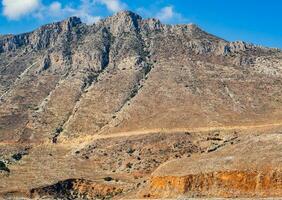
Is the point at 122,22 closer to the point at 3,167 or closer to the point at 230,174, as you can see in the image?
the point at 3,167

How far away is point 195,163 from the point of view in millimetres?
58406

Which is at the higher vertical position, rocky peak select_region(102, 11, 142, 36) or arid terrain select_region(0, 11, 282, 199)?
rocky peak select_region(102, 11, 142, 36)

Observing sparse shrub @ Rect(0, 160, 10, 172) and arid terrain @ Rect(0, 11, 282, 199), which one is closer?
arid terrain @ Rect(0, 11, 282, 199)

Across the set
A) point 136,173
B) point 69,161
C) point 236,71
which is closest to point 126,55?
point 236,71

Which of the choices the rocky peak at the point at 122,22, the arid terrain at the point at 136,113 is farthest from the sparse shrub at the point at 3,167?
the rocky peak at the point at 122,22

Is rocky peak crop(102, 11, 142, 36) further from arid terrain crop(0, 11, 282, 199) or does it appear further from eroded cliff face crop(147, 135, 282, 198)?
eroded cliff face crop(147, 135, 282, 198)

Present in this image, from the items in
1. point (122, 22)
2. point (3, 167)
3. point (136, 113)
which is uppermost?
point (122, 22)

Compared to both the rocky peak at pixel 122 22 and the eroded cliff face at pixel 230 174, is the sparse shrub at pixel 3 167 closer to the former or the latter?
the eroded cliff face at pixel 230 174

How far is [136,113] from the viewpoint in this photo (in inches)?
4550

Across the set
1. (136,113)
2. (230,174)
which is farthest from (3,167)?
(230,174)

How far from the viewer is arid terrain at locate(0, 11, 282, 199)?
2259 inches

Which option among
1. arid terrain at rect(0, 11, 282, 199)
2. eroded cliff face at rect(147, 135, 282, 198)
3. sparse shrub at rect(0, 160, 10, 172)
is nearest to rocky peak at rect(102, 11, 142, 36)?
arid terrain at rect(0, 11, 282, 199)

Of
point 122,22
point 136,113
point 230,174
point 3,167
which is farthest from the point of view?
point 122,22

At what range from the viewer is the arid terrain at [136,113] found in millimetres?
57375
